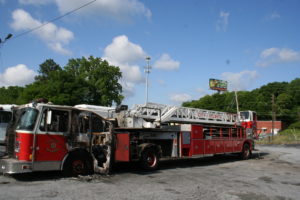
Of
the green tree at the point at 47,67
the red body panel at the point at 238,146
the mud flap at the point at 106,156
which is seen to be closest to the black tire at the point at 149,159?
the mud flap at the point at 106,156

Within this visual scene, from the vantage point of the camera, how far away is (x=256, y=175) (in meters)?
11.5

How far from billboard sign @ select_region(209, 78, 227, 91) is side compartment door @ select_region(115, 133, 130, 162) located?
261ft

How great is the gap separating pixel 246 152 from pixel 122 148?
10257mm

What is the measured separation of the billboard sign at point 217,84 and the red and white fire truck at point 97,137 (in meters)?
75.0

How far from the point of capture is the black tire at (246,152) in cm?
1777

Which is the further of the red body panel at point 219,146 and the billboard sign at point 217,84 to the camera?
the billboard sign at point 217,84

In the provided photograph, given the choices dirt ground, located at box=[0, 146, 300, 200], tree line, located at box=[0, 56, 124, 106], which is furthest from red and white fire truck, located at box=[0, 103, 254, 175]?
tree line, located at box=[0, 56, 124, 106]

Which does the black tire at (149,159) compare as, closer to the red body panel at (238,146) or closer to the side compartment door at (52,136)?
the side compartment door at (52,136)

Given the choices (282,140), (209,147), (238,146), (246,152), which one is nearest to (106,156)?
(209,147)

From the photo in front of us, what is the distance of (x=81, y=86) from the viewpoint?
141ft

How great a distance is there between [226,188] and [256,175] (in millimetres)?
3367

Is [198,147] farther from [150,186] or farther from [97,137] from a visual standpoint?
[150,186]

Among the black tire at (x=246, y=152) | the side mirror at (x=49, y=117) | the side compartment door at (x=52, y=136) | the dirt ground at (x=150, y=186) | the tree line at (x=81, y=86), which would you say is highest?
the tree line at (x=81, y=86)

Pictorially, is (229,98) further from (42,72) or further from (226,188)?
(226,188)
